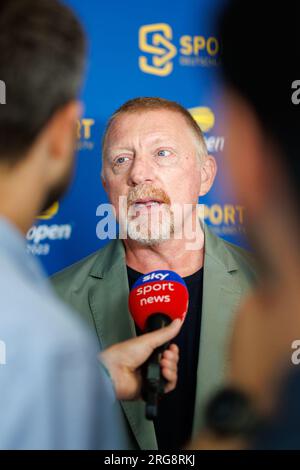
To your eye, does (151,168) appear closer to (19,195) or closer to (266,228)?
(266,228)

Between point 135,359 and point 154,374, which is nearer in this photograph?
point 154,374

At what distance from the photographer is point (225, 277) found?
184 cm

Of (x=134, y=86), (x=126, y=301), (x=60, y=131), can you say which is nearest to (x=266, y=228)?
(x=126, y=301)

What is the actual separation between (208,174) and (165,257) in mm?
309

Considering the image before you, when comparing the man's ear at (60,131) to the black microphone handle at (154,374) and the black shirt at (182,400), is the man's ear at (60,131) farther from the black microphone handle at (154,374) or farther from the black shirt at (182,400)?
the black shirt at (182,400)

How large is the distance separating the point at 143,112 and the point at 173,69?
20 centimetres

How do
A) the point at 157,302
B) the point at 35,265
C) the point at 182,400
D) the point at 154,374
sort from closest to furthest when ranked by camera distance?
the point at 35,265
the point at 154,374
the point at 157,302
the point at 182,400

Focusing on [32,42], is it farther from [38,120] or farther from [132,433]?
[132,433]

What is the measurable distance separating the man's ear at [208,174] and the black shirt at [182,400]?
1.36ft

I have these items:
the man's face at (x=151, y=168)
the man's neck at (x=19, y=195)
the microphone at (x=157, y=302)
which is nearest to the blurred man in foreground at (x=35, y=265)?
the man's neck at (x=19, y=195)

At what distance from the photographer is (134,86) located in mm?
1883

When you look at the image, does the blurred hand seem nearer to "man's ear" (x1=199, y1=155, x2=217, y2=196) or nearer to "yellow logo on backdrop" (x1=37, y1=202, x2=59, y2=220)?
"man's ear" (x1=199, y1=155, x2=217, y2=196)

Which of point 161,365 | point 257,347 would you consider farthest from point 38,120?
point 257,347

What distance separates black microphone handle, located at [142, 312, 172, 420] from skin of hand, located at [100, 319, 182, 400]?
2 cm
